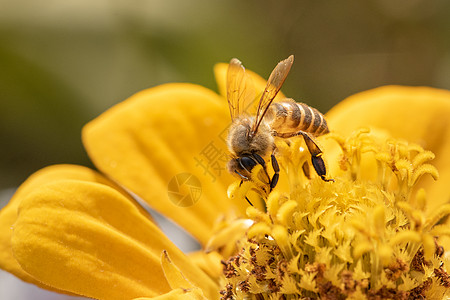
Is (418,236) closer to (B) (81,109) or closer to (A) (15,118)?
(B) (81,109)

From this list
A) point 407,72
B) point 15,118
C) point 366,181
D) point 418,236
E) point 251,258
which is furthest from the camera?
point 407,72

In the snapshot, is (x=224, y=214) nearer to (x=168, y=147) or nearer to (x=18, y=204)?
(x=168, y=147)

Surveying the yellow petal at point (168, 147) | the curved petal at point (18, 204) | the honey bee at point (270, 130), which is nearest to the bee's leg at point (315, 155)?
the honey bee at point (270, 130)

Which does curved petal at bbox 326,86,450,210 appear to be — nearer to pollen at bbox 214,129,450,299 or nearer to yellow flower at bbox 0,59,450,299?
yellow flower at bbox 0,59,450,299

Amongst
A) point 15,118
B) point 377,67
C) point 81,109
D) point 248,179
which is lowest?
point 15,118

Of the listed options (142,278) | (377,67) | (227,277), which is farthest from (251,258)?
(377,67)

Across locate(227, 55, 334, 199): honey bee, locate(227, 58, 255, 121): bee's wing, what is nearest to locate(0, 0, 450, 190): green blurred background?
locate(227, 58, 255, 121): bee's wing

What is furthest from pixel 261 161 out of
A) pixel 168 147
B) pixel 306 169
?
pixel 168 147
